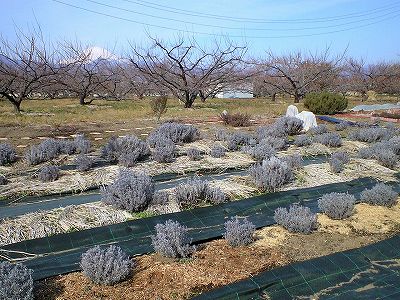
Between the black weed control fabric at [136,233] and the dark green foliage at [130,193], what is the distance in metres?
0.53

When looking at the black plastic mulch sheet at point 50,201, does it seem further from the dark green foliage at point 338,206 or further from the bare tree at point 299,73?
the bare tree at point 299,73

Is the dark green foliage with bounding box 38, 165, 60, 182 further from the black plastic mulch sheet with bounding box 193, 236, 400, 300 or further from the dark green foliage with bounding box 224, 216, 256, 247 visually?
the black plastic mulch sheet with bounding box 193, 236, 400, 300

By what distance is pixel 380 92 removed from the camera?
4669 cm

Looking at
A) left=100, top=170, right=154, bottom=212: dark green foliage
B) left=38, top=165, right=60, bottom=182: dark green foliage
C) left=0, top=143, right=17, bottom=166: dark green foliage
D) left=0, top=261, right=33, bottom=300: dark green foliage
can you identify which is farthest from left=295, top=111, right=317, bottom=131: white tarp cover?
left=0, top=261, right=33, bottom=300: dark green foliage

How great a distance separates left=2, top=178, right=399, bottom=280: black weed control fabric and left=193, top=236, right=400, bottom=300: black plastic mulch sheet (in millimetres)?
1295

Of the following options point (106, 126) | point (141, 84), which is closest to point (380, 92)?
point (141, 84)

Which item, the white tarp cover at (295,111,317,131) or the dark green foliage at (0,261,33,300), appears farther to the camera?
the white tarp cover at (295,111,317,131)

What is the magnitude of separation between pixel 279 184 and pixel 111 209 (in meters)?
3.15

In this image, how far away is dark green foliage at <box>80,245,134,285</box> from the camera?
3.74 metres

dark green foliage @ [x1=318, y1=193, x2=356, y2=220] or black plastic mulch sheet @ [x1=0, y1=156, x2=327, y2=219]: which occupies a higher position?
dark green foliage @ [x1=318, y1=193, x2=356, y2=220]

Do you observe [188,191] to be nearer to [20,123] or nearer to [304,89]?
[20,123]

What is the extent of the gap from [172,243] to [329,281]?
1748 mm

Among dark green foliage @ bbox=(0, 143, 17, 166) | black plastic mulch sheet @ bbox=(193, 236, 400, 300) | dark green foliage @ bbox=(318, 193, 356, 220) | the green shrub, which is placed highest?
the green shrub

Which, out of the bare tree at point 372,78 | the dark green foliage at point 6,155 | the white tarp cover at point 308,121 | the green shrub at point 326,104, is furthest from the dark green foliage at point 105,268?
the bare tree at point 372,78
